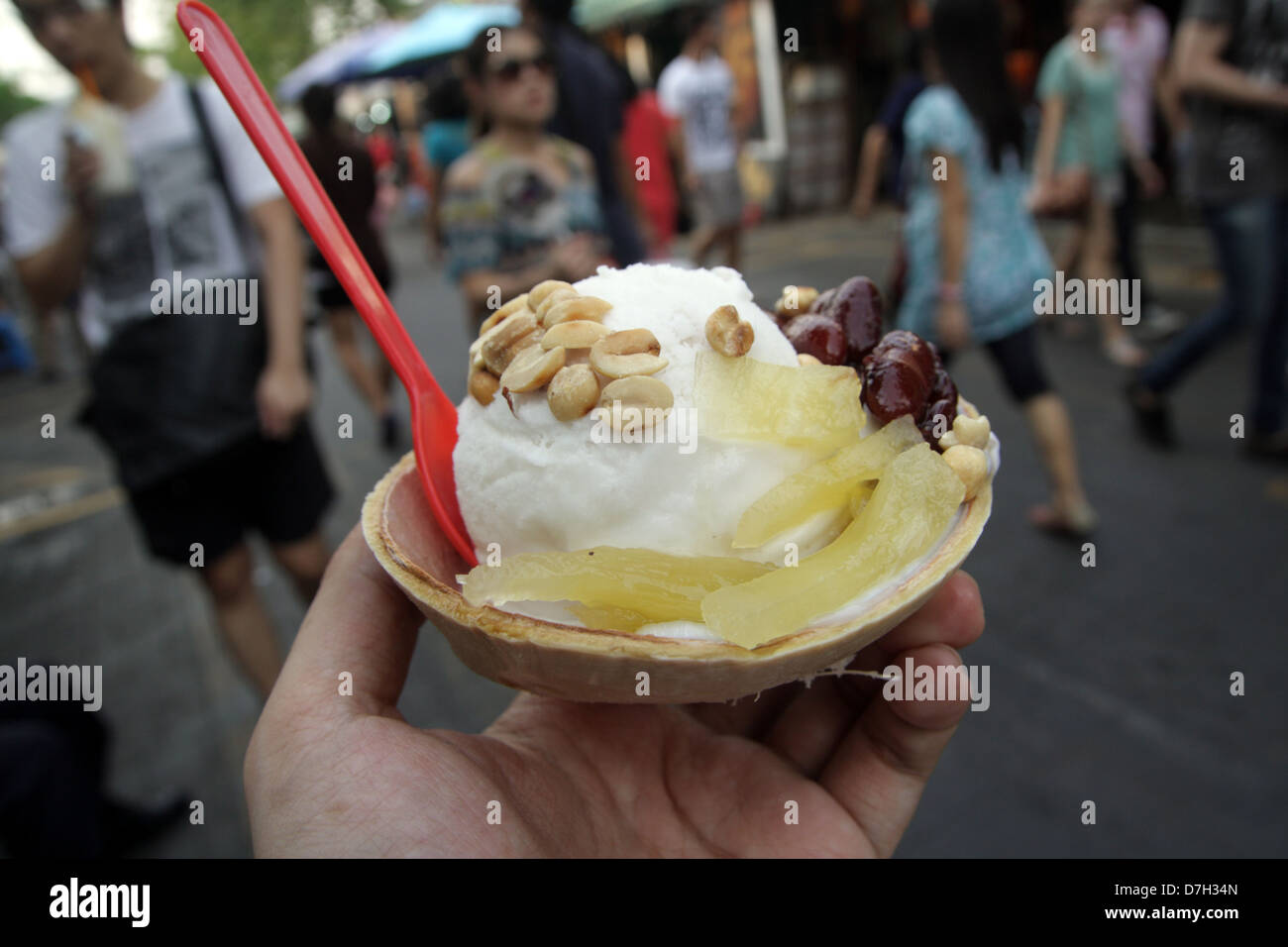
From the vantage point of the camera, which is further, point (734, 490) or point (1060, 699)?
point (1060, 699)

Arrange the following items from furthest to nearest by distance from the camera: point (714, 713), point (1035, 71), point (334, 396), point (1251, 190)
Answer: point (1035, 71), point (334, 396), point (1251, 190), point (714, 713)

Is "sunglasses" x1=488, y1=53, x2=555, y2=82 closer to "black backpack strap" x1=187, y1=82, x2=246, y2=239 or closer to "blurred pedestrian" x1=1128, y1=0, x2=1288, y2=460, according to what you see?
"black backpack strap" x1=187, y1=82, x2=246, y2=239

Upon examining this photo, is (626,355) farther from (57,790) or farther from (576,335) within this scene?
(57,790)

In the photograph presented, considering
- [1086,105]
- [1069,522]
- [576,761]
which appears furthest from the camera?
[1086,105]

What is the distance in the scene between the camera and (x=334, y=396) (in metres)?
7.95

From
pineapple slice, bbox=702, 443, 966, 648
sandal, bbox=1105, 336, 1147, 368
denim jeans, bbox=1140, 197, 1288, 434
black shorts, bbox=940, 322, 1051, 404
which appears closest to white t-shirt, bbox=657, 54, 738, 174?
sandal, bbox=1105, 336, 1147, 368

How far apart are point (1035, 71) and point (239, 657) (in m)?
10.3

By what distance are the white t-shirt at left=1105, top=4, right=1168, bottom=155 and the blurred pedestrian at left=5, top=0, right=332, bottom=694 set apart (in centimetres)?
580

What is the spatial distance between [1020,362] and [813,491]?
2.65 metres

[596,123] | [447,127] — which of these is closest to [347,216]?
[447,127]

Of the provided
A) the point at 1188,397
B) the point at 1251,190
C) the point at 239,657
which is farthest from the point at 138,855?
the point at 1188,397

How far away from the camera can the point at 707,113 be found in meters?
8.04

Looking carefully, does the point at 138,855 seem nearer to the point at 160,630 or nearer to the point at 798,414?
the point at 160,630

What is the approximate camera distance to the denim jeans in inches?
146
